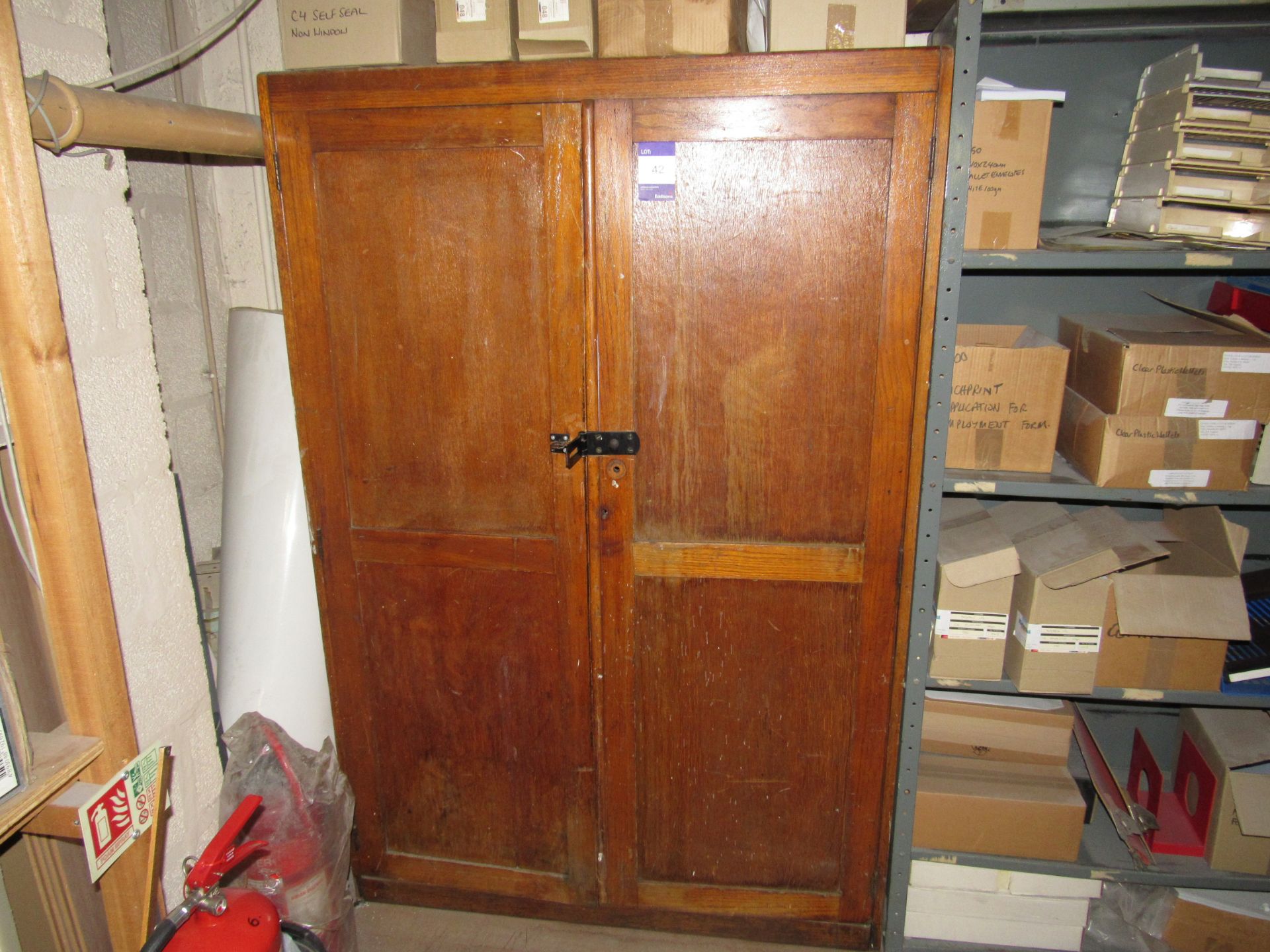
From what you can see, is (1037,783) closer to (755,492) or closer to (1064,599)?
(1064,599)

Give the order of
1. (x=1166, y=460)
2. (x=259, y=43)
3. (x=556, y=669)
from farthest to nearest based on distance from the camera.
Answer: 1. (x=259, y=43)
2. (x=556, y=669)
3. (x=1166, y=460)

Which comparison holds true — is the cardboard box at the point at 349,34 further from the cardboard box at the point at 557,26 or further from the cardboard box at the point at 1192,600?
the cardboard box at the point at 1192,600

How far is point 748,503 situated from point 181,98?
64.0 inches

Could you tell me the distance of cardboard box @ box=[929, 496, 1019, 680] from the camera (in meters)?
1.52

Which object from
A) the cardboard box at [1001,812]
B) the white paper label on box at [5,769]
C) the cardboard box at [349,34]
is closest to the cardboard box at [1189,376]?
the cardboard box at [1001,812]

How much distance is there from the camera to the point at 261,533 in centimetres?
173

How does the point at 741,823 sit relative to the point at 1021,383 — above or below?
below

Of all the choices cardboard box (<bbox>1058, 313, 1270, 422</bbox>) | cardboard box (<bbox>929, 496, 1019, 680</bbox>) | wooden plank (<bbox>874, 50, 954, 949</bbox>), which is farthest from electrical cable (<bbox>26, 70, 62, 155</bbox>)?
cardboard box (<bbox>1058, 313, 1270, 422</bbox>)

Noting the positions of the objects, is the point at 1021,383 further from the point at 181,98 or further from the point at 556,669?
the point at 181,98

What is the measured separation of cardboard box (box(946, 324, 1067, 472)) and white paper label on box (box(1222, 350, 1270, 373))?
27 centimetres

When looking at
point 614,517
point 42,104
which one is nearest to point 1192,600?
point 614,517

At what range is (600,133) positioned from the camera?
142 centimetres

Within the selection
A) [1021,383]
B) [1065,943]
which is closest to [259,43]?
[1021,383]

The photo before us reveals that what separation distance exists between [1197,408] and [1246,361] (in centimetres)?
11
